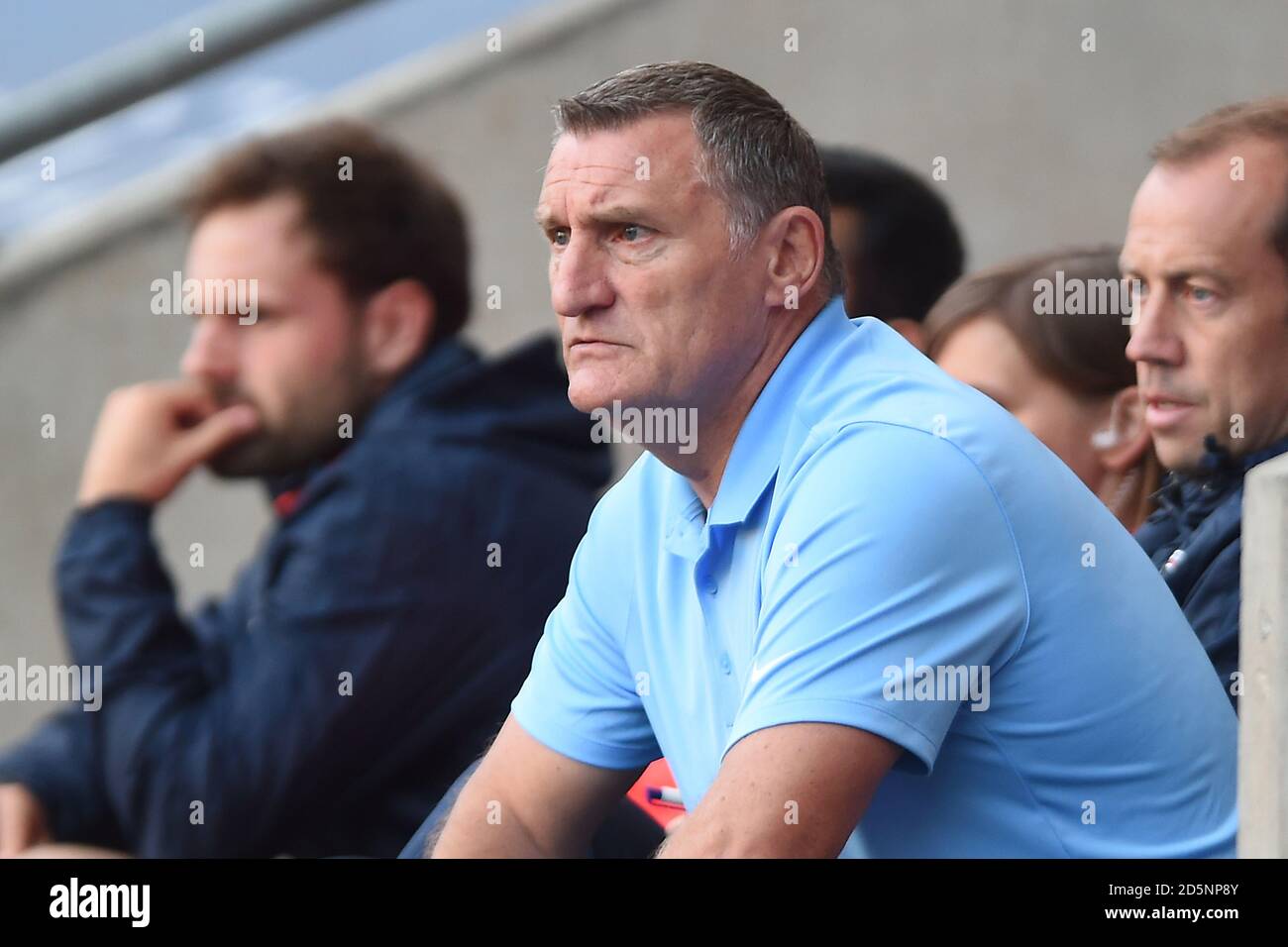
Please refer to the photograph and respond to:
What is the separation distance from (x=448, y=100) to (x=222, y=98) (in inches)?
23.0

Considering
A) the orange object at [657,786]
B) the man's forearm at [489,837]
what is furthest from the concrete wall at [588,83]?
the man's forearm at [489,837]

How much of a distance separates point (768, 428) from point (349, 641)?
3.70 feet

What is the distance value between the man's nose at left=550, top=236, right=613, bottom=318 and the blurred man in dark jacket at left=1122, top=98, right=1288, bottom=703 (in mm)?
678

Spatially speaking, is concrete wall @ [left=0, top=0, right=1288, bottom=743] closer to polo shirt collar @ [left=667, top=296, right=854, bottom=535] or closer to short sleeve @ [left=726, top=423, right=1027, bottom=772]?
polo shirt collar @ [left=667, top=296, right=854, bottom=535]

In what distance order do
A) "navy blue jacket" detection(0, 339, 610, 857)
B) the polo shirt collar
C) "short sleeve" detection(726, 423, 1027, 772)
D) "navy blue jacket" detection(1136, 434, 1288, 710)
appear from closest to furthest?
1. "short sleeve" detection(726, 423, 1027, 772)
2. the polo shirt collar
3. "navy blue jacket" detection(1136, 434, 1288, 710)
4. "navy blue jacket" detection(0, 339, 610, 857)

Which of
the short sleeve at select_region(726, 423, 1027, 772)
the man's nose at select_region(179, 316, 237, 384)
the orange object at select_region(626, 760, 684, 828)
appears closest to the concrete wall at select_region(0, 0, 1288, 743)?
the man's nose at select_region(179, 316, 237, 384)

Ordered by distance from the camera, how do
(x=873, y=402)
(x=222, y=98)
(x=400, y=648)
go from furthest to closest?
1. (x=222, y=98)
2. (x=400, y=648)
3. (x=873, y=402)

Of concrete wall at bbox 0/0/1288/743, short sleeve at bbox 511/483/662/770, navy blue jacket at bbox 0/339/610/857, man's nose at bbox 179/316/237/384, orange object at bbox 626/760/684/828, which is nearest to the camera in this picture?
short sleeve at bbox 511/483/662/770

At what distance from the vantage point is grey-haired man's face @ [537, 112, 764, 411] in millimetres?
1570

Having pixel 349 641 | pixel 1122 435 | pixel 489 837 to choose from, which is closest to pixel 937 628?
pixel 489 837

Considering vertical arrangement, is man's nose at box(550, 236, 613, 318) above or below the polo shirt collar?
above
